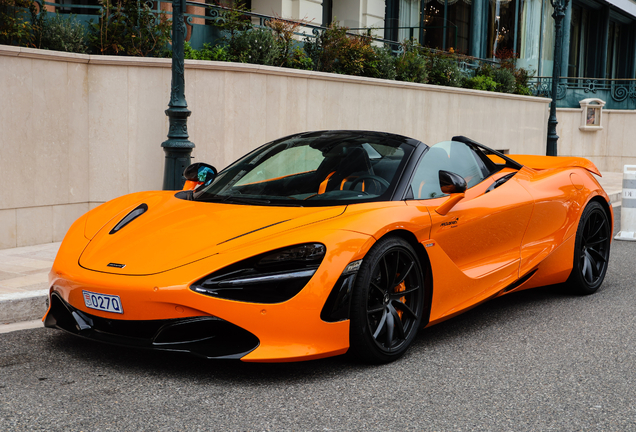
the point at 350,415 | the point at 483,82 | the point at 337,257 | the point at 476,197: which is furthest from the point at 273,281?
the point at 483,82

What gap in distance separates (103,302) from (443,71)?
43.2ft

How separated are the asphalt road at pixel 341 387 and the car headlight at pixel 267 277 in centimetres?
49

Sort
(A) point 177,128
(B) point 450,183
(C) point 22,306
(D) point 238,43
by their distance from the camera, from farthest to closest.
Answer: (D) point 238,43 < (A) point 177,128 < (C) point 22,306 < (B) point 450,183

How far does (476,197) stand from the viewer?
476cm

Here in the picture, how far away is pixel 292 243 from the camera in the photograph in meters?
3.60

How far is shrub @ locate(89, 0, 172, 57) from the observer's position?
9469 mm

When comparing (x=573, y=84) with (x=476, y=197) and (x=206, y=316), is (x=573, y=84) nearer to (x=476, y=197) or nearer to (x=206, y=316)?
(x=476, y=197)

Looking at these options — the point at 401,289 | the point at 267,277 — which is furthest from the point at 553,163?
the point at 267,277

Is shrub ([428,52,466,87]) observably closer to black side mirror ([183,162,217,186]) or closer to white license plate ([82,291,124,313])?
black side mirror ([183,162,217,186])

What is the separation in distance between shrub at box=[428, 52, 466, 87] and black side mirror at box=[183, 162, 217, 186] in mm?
10845

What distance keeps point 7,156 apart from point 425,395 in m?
6.10

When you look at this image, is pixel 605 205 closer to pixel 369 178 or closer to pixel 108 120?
pixel 369 178

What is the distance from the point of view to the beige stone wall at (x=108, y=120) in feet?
26.2

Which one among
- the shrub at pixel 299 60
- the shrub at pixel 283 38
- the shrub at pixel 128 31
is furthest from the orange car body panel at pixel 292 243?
the shrub at pixel 299 60
